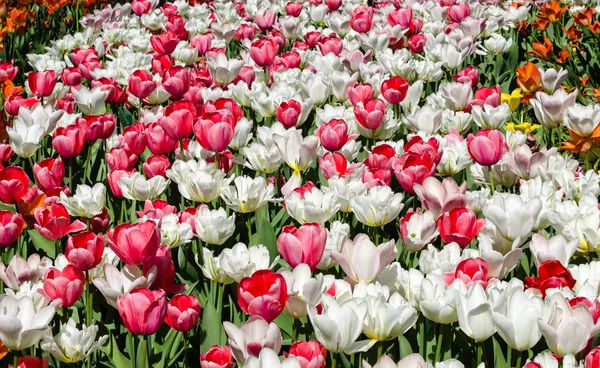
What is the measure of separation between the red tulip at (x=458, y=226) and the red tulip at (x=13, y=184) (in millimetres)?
1403

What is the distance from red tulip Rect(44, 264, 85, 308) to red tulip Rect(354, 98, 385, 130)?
1573mm

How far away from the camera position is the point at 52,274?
6.61 feet

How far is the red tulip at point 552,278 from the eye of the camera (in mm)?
1892

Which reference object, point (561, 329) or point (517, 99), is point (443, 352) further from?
point (517, 99)

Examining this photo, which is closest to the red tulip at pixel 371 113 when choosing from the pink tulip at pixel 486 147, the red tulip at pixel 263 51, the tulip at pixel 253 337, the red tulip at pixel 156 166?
the pink tulip at pixel 486 147

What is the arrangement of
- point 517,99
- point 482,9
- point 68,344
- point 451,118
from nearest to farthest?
1. point 68,344
2. point 451,118
3. point 517,99
4. point 482,9

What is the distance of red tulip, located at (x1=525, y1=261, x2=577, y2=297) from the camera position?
1.89 metres

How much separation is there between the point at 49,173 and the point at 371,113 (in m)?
1.29

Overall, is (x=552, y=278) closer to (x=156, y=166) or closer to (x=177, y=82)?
(x=156, y=166)

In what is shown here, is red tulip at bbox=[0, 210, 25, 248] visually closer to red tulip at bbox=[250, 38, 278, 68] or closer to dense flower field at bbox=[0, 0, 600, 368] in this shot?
dense flower field at bbox=[0, 0, 600, 368]

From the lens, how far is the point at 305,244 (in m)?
2.02

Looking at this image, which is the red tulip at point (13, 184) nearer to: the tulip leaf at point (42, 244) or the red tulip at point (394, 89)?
the tulip leaf at point (42, 244)

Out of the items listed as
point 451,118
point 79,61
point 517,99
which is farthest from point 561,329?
point 79,61

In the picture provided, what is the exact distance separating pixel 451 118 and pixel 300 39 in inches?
107
